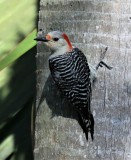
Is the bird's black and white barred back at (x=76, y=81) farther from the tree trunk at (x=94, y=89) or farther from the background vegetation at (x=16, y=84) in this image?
the background vegetation at (x=16, y=84)

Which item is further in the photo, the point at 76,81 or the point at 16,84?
the point at 16,84

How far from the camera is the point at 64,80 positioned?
302cm

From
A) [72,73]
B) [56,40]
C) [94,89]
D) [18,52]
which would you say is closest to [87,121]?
[94,89]

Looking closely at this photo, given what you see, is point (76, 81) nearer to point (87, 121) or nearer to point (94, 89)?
point (94, 89)

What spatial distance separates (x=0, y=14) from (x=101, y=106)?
3.04 feet

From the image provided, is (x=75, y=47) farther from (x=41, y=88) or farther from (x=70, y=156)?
(x=70, y=156)

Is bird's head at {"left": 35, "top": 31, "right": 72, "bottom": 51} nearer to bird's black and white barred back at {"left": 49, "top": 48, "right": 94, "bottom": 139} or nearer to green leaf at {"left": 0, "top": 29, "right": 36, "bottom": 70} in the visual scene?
bird's black and white barred back at {"left": 49, "top": 48, "right": 94, "bottom": 139}

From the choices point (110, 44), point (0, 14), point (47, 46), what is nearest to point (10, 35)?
point (0, 14)

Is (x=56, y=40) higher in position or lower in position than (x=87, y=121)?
higher

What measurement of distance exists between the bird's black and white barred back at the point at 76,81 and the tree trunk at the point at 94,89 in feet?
0.12

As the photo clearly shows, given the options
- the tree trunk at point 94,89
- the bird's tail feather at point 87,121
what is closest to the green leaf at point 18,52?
the tree trunk at point 94,89

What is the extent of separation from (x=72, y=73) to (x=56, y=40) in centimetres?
20

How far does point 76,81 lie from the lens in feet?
9.93

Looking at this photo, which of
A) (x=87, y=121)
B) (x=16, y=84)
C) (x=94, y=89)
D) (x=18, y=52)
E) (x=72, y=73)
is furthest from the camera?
(x=16, y=84)
